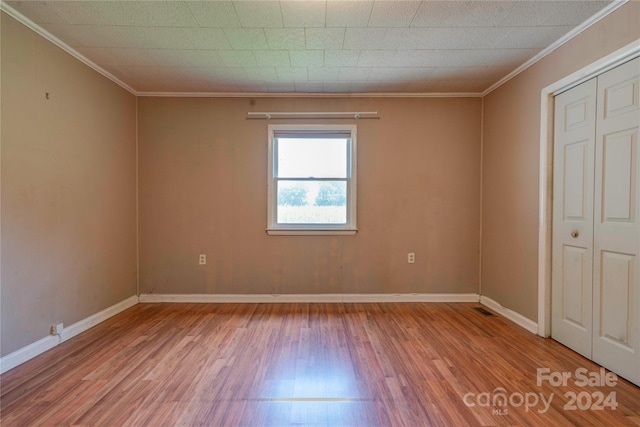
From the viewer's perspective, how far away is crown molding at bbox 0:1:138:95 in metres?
2.01

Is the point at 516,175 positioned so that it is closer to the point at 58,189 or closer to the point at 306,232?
the point at 306,232

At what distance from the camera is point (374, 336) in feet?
8.50

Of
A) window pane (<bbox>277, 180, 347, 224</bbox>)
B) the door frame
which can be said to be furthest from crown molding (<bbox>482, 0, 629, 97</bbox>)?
window pane (<bbox>277, 180, 347, 224</bbox>)

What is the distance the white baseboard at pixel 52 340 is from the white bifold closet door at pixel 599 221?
4.25 m

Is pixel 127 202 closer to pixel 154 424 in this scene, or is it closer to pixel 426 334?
pixel 154 424

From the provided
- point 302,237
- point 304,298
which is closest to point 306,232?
point 302,237

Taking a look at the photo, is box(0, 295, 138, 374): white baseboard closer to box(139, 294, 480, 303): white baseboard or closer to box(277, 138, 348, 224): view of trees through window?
box(139, 294, 480, 303): white baseboard

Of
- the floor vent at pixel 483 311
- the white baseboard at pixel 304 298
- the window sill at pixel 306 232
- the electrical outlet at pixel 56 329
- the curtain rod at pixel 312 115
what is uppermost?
the curtain rod at pixel 312 115

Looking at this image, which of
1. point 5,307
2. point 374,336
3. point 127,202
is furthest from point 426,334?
point 127,202

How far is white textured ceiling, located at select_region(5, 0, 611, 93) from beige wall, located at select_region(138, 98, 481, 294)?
1.34 ft

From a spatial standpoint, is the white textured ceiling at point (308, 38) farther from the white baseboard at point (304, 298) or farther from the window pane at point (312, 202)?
the white baseboard at point (304, 298)

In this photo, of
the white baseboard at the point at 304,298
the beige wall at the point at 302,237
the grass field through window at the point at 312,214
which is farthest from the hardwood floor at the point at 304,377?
the grass field through window at the point at 312,214

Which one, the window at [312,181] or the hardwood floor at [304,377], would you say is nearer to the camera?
the hardwood floor at [304,377]

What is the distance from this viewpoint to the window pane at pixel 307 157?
356 cm
